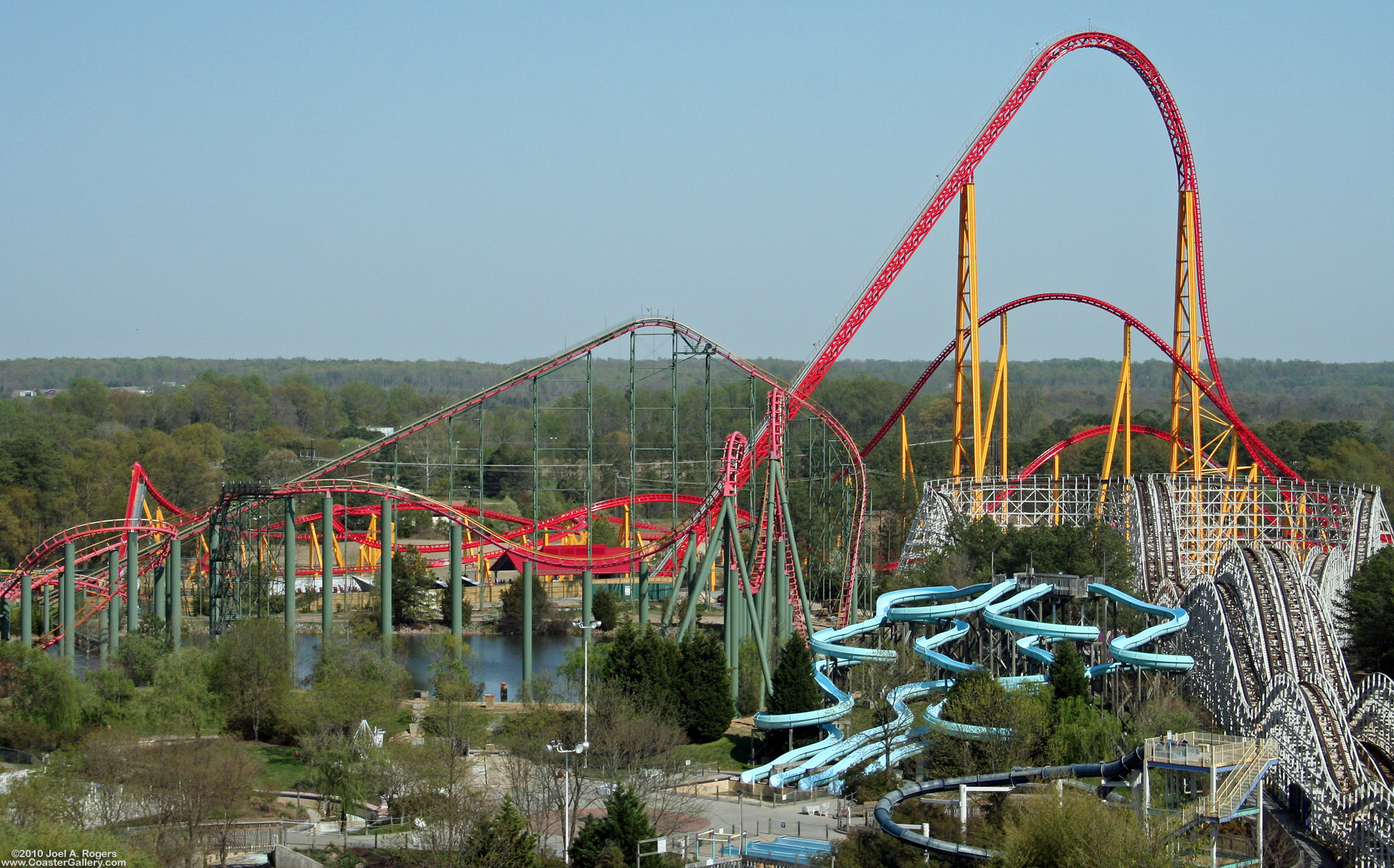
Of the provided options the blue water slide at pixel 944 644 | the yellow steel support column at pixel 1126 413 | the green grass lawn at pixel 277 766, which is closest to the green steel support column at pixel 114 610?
the green grass lawn at pixel 277 766

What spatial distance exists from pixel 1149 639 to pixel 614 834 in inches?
490

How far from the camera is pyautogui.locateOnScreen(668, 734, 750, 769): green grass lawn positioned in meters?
25.8

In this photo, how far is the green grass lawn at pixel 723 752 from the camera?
2584 centimetres

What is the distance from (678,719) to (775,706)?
5.17 ft

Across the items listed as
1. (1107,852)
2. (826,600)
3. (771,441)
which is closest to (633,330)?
(771,441)

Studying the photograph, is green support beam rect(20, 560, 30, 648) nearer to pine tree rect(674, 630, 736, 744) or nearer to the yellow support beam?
pine tree rect(674, 630, 736, 744)

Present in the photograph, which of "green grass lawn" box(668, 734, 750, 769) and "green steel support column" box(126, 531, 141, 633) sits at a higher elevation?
"green steel support column" box(126, 531, 141, 633)

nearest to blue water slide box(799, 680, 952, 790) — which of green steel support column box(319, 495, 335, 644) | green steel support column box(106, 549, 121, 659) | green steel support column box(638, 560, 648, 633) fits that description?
green steel support column box(638, 560, 648, 633)

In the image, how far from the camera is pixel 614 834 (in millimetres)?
18453

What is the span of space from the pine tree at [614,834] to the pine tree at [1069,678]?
9.32 meters

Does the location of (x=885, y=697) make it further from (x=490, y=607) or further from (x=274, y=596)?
(x=490, y=607)

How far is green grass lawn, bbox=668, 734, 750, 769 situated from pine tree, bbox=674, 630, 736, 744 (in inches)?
9.0

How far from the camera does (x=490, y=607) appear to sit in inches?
1966

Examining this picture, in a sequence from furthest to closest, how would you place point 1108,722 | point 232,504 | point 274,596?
point 274,596
point 232,504
point 1108,722
